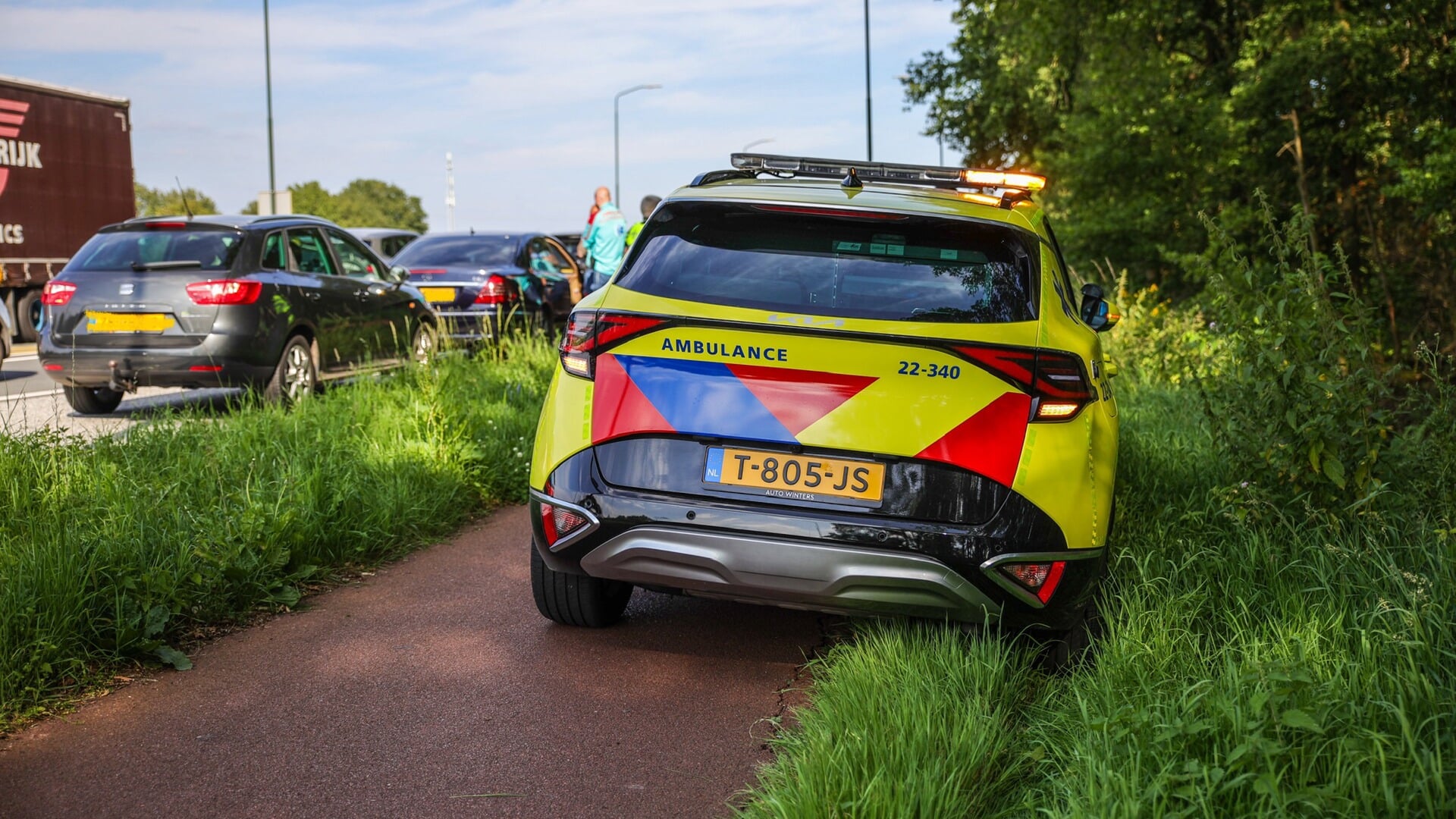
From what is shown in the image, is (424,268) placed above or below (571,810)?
above

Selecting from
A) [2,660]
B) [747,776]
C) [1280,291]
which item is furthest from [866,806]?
[1280,291]

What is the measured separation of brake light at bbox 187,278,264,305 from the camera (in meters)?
9.51

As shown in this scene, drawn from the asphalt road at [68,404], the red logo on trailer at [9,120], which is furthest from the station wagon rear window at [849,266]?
the red logo on trailer at [9,120]

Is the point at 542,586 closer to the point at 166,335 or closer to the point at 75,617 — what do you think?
the point at 75,617

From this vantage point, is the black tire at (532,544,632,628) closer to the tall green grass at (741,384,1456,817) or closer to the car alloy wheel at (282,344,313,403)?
the tall green grass at (741,384,1456,817)

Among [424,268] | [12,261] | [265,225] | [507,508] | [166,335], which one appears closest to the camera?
[507,508]

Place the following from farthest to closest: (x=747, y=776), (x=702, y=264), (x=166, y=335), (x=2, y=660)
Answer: (x=166, y=335), (x=702, y=264), (x=2, y=660), (x=747, y=776)

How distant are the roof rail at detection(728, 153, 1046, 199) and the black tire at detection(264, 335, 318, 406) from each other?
552cm

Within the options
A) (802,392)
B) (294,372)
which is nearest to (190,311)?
(294,372)

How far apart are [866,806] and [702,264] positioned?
6.43 feet

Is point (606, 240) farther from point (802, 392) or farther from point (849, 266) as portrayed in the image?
point (802, 392)

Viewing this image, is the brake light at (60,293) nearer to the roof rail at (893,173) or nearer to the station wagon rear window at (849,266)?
the roof rail at (893,173)

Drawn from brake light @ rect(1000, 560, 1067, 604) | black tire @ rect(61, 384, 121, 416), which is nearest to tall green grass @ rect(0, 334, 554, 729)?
brake light @ rect(1000, 560, 1067, 604)

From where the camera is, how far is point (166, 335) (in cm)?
954
